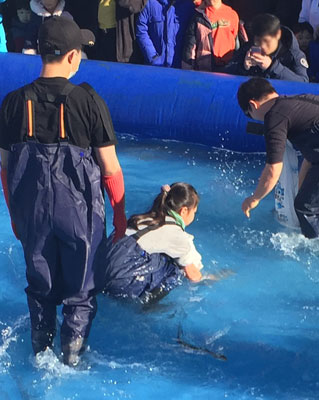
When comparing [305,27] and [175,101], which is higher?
[305,27]

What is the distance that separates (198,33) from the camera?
698cm

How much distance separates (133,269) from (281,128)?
1155 mm

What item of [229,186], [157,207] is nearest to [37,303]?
[157,207]

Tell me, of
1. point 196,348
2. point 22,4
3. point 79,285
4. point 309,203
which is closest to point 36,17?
point 22,4

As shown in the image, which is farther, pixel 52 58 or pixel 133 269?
pixel 133 269

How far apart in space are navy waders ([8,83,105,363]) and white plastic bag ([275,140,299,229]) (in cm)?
188

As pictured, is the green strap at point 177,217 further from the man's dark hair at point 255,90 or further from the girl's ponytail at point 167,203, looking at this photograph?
the man's dark hair at point 255,90

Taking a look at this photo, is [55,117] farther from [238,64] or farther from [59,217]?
[238,64]

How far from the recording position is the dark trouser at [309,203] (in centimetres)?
437

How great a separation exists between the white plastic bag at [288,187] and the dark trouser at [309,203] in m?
0.18

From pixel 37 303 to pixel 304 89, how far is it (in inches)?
136

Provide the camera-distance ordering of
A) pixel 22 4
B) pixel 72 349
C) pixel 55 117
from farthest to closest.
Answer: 1. pixel 22 4
2. pixel 72 349
3. pixel 55 117

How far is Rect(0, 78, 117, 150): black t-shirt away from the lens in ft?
9.43

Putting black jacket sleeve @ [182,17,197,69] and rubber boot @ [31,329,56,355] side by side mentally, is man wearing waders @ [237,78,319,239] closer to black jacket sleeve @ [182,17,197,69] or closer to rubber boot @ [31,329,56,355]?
rubber boot @ [31,329,56,355]
